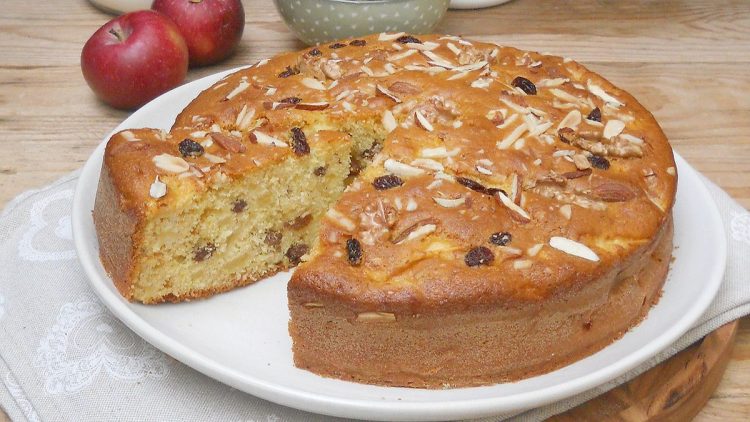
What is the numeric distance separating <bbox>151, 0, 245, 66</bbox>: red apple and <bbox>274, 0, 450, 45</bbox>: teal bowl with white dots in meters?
0.24

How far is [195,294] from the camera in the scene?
102 inches

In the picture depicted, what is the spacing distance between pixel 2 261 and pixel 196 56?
1.66 meters

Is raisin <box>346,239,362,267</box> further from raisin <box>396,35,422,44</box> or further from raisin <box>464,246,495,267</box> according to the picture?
raisin <box>396,35,422,44</box>

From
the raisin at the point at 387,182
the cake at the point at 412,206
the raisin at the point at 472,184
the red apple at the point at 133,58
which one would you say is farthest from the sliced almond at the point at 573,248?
the red apple at the point at 133,58

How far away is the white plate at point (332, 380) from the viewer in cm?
204

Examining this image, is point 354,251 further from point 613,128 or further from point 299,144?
point 613,128

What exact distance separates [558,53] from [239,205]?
2.37m

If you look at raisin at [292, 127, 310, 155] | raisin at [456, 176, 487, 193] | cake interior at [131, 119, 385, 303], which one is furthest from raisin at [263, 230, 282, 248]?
raisin at [456, 176, 487, 193]

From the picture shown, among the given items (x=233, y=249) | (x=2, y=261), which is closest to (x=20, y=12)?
(x=2, y=261)

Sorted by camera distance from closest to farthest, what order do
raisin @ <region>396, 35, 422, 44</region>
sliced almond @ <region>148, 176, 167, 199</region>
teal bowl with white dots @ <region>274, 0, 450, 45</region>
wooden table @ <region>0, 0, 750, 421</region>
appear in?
sliced almond @ <region>148, 176, 167, 199</region>, raisin @ <region>396, 35, 422, 44</region>, wooden table @ <region>0, 0, 750, 421</region>, teal bowl with white dots @ <region>274, 0, 450, 45</region>

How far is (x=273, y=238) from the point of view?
274 centimetres

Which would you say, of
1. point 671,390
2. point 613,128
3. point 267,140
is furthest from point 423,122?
→ point 671,390

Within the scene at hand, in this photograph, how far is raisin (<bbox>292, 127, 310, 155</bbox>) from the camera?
2.66m

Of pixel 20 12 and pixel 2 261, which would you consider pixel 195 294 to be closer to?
pixel 2 261
